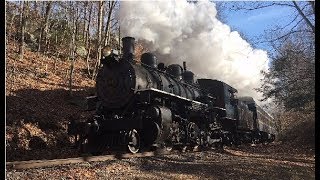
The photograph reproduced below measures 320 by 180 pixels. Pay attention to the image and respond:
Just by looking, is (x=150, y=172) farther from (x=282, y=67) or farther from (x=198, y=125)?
(x=282, y=67)

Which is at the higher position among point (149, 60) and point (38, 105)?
point (149, 60)

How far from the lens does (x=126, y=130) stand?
11242mm

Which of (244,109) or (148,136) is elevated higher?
(244,109)

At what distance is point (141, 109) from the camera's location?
12180 mm

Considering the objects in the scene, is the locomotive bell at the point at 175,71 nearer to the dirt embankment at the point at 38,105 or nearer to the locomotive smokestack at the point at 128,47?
the locomotive smokestack at the point at 128,47

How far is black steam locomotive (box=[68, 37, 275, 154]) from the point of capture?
37.5ft

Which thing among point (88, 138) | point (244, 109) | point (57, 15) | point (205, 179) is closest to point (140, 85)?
point (88, 138)

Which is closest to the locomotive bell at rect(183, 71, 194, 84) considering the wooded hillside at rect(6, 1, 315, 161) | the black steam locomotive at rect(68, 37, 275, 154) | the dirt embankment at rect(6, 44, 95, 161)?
the black steam locomotive at rect(68, 37, 275, 154)

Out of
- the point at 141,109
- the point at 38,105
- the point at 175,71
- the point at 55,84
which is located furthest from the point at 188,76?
the point at 55,84

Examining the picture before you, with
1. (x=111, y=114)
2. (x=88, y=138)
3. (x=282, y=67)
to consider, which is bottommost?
(x=88, y=138)

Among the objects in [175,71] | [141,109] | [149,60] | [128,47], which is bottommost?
[141,109]

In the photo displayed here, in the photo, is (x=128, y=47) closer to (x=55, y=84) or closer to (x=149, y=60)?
(x=149, y=60)

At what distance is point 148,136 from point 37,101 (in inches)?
272

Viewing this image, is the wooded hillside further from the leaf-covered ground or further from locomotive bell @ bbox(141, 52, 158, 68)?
locomotive bell @ bbox(141, 52, 158, 68)
